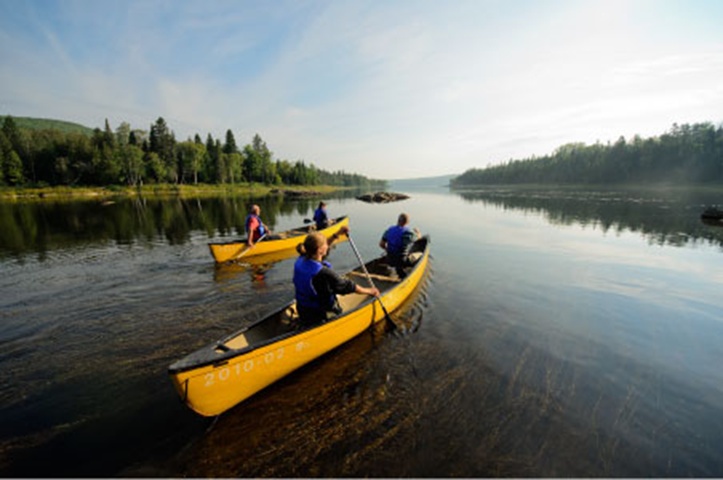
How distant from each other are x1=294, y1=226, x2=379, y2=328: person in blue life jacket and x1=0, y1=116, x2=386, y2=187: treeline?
269ft

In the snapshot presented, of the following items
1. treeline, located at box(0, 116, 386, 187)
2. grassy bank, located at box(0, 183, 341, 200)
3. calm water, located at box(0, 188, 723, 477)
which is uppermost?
treeline, located at box(0, 116, 386, 187)

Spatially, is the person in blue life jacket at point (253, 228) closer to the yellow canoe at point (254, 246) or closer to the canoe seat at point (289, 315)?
the yellow canoe at point (254, 246)

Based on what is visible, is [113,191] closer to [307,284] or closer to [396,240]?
[396,240]

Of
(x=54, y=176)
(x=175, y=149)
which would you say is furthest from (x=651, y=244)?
(x=54, y=176)

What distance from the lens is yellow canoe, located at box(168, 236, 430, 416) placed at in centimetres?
402

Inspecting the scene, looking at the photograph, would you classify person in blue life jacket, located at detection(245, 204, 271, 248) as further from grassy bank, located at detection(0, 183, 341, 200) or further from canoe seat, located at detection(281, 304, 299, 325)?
grassy bank, located at detection(0, 183, 341, 200)

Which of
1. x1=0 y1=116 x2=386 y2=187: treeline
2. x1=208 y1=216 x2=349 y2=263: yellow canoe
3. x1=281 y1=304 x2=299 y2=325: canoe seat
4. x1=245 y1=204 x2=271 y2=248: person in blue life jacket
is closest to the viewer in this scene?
x1=281 y1=304 x2=299 y2=325: canoe seat

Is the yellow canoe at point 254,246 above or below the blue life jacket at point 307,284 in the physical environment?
below

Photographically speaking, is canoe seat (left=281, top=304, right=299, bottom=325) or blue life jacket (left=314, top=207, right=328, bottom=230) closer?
canoe seat (left=281, top=304, right=299, bottom=325)

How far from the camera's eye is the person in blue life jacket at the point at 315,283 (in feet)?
17.3

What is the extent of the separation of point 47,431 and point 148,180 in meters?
88.6

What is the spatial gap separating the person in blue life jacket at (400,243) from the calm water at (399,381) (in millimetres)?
1280

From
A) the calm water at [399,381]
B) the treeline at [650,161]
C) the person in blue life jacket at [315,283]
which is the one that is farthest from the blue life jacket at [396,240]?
the treeline at [650,161]

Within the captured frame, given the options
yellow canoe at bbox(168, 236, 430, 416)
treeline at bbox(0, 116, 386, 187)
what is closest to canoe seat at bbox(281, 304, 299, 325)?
yellow canoe at bbox(168, 236, 430, 416)
